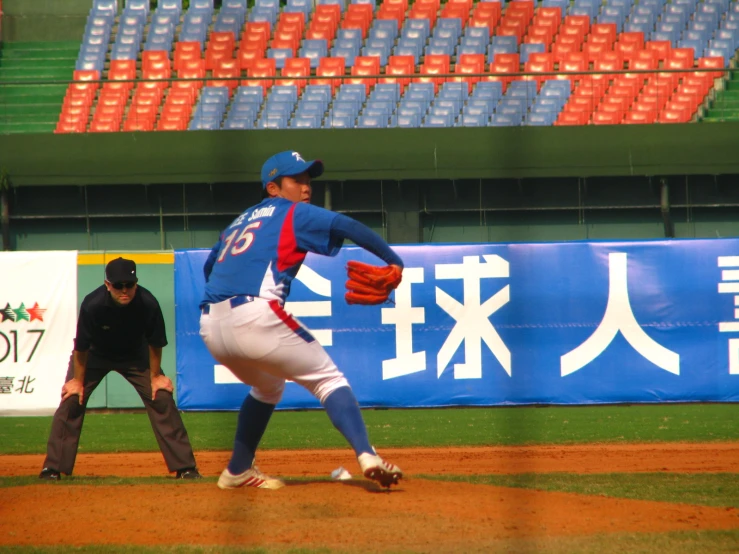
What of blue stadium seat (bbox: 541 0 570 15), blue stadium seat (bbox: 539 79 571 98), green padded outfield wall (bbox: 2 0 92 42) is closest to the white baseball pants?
blue stadium seat (bbox: 539 79 571 98)

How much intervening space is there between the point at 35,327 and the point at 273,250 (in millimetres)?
7102

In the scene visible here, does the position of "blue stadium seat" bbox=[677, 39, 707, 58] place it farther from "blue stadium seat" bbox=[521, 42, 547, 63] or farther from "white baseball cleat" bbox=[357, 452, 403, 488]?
"white baseball cleat" bbox=[357, 452, 403, 488]

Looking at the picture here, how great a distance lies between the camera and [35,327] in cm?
1077

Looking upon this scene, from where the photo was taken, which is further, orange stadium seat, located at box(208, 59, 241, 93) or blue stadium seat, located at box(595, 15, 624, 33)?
blue stadium seat, located at box(595, 15, 624, 33)

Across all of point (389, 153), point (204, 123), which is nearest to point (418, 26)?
point (389, 153)

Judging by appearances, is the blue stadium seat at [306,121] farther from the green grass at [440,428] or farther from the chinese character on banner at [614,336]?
the chinese character on banner at [614,336]

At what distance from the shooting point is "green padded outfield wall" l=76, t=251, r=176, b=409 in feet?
35.8

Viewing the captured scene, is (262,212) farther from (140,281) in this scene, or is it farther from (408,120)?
(408,120)

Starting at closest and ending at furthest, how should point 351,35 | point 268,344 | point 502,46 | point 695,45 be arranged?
point 268,344 → point 695,45 → point 502,46 → point 351,35

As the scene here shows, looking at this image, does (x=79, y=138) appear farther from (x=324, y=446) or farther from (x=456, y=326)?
(x=324, y=446)

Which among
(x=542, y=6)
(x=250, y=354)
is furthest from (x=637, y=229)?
(x=250, y=354)

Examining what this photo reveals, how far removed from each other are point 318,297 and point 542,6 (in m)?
9.83

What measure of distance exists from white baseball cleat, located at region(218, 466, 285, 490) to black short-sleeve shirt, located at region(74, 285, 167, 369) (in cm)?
143

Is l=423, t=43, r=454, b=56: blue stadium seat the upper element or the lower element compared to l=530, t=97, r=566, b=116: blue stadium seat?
upper
